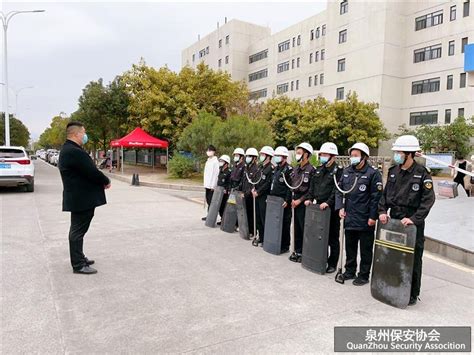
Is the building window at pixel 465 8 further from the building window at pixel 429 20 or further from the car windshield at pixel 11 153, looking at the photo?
the car windshield at pixel 11 153

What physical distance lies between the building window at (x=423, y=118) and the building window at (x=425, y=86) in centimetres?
191

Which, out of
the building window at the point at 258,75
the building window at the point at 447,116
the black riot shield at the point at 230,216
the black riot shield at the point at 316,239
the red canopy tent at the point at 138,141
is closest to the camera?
the black riot shield at the point at 316,239

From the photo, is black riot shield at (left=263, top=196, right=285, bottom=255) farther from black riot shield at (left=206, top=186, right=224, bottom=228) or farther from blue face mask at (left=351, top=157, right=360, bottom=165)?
black riot shield at (left=206, top=186, right=224, bottom=228)

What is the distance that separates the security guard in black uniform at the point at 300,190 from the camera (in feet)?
18.9

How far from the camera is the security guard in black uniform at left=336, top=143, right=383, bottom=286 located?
4719mm

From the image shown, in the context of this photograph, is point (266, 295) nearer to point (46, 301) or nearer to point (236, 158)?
point (46, 301)

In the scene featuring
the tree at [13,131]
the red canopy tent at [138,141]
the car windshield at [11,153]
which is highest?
Result: the tree at [13,131]

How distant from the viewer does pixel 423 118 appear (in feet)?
116

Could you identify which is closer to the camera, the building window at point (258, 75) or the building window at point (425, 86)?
the building window at point (425, 86)

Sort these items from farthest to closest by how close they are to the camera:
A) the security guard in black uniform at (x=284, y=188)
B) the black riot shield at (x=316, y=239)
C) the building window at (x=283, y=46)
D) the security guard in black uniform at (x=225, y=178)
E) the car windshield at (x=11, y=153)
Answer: the building window at (x=283, y=46), the car windshield at (x=11, y=153), the security guard in black uniform at (x=225, y=178), the security guard in black uniform at (x=284, y=188), the black riot shield at (x=316, y=239)

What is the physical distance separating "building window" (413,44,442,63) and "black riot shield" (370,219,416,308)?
35.0 meters

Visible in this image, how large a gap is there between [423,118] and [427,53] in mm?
5708

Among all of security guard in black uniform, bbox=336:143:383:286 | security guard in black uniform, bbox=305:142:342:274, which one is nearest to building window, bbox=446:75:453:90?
security guard in black uniform, bbox=305:142:342:274

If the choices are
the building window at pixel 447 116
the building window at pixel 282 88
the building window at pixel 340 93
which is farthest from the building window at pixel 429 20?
the building window at pixel 282 88
